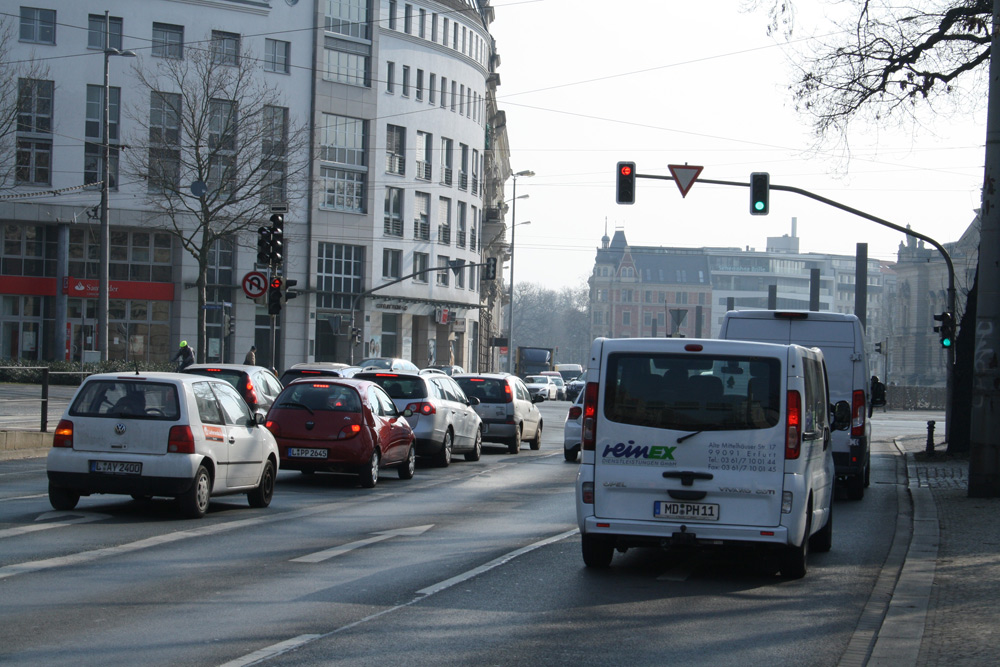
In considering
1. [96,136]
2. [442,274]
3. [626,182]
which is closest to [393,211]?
[442,274]

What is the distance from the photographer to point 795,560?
33.7 feet

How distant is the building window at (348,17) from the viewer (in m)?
65.8

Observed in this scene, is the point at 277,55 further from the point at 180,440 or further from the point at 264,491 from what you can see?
the point at 180,440

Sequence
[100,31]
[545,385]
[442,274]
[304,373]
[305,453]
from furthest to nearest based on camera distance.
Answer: [442,274] < [545,385] < [100,31] < [304,373] < [305,453]

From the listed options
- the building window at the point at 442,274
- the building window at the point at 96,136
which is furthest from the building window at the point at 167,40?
the building window at the point at 442,274

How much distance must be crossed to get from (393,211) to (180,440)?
5685 cm

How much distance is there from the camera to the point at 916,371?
4877 inches

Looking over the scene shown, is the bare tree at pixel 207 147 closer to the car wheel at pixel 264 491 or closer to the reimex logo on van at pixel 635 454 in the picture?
the car wheel at pixel 264 491

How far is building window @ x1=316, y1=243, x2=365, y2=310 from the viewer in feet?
215

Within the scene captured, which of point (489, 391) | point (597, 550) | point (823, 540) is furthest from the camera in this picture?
point (489, 391)

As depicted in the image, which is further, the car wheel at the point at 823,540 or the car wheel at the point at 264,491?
the car wheel at the point at 264,491

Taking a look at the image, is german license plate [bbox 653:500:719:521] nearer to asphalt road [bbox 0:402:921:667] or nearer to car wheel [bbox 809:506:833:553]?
asphalt road [bbox 0:402:921:667]

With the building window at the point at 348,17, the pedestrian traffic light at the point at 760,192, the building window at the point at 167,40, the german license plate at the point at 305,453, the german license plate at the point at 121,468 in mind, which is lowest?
the german license plate at the point at 305,453

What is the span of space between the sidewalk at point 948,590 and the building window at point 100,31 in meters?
50.0
